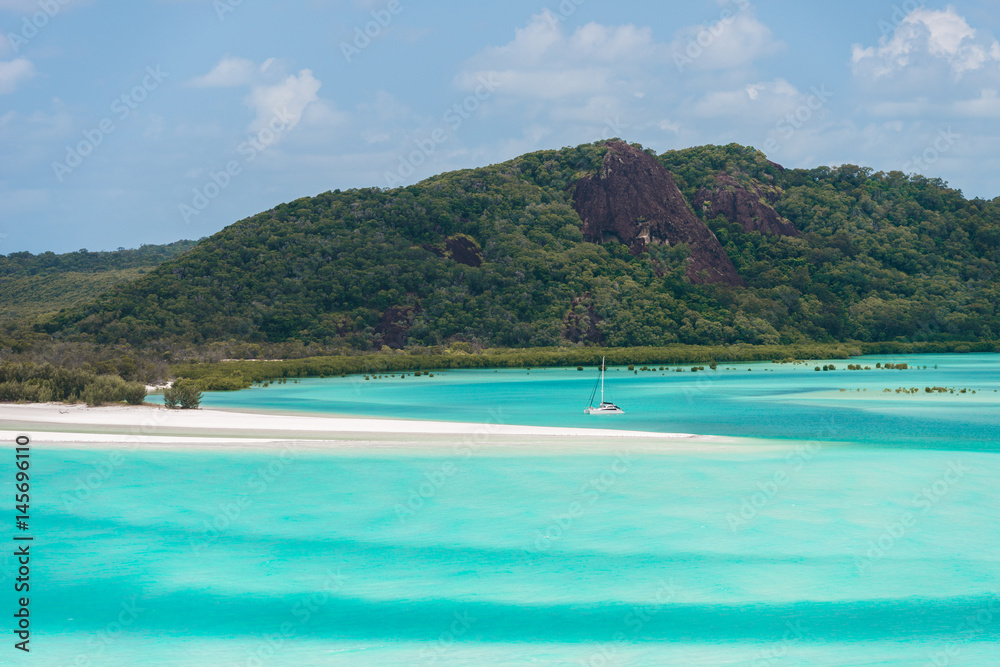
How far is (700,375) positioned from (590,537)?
45.2 meters

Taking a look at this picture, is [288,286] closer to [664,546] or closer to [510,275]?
[510,275]

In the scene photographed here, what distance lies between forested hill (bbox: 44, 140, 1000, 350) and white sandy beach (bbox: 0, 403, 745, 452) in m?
43.9

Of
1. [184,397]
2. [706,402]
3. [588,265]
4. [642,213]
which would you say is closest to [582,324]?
[588,265]

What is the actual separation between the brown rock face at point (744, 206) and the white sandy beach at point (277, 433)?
96078 millimetres

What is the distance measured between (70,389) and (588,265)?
2789 inches

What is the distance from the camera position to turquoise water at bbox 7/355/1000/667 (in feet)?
30.8

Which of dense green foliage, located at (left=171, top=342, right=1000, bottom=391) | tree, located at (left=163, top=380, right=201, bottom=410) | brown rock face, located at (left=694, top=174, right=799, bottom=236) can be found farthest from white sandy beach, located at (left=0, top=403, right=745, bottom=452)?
brown rock face, located at (left=694, top=174, right=799, bottom=236)

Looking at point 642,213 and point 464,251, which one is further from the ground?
point 642,213

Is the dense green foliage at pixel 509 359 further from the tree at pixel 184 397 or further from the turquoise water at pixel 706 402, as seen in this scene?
the tree at pixel 184 397

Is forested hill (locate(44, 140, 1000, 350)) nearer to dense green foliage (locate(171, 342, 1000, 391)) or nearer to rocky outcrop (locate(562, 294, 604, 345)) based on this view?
rocky outcrop (locate(562, 294, 604, 345))

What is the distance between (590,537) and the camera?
1341 centimetres

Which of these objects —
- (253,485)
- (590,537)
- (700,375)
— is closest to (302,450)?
(253,485)

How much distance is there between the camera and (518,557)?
12445 mm

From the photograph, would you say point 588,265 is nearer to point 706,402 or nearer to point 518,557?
point 706,402
